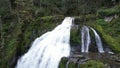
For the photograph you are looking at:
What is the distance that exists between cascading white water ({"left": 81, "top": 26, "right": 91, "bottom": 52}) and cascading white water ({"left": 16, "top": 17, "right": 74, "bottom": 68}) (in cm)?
90

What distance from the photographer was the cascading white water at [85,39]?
51.0 ft

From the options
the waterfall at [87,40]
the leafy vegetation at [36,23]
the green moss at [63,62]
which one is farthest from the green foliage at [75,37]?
the green moss at [63,62]

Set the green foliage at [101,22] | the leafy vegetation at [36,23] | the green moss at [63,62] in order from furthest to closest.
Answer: the green foliage at [101,22]
the leafy vegetation at [36,23]
the green moss at [63,62]

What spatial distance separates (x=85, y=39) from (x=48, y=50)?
91.2 inches

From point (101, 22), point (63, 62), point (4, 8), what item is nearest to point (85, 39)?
point (101, 22)

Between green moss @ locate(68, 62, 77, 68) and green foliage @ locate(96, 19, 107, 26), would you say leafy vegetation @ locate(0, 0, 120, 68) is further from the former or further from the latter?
green moss @ locate(68, 62, 77, 68)

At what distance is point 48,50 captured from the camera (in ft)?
51.2

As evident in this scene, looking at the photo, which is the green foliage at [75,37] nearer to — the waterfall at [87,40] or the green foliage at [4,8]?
the waterfall at [87,40]

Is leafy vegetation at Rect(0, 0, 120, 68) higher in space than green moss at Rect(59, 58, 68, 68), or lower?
higher

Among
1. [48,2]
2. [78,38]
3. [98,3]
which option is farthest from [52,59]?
[48,2]

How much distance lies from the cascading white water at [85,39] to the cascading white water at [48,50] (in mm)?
901

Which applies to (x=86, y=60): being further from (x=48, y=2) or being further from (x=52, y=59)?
(x=48, y=2)

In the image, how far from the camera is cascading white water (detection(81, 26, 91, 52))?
15.5 m

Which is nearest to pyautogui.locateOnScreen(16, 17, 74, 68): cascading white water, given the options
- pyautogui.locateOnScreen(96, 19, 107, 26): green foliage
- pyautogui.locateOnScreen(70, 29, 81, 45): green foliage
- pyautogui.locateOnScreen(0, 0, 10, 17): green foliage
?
pyautogui.locateOnScreen(70, 29, 81, 45): green foliage
